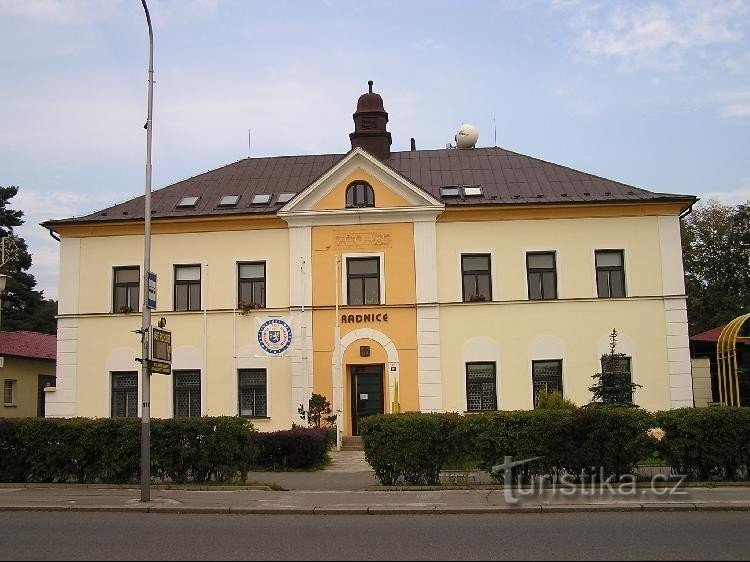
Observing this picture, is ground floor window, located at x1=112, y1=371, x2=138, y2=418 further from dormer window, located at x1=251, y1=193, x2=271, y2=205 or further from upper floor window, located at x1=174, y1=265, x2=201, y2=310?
dormer window, located at x1=251, y1=193, x2=271, y2=205

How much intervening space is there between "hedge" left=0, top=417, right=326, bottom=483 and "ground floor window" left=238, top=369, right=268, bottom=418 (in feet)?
34.2

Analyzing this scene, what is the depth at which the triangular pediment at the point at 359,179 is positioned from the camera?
28.0 metres

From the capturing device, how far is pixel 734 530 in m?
11.1

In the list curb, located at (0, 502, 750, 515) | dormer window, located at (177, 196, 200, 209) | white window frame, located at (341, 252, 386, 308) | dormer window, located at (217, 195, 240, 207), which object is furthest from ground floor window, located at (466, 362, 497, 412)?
curb, located at (0, 502, 750, 515)

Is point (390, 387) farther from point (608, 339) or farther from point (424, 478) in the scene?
point (424, 478)

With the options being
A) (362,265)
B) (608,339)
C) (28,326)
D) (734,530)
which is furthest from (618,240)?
(28,326)

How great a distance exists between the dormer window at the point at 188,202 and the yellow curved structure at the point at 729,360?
18.6m

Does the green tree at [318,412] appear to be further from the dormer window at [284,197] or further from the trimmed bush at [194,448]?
the trimmed bush at [194,448]

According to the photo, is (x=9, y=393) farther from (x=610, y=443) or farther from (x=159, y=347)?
(x=610, y=443)

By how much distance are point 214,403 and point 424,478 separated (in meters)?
12.9

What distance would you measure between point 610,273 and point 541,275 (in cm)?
229

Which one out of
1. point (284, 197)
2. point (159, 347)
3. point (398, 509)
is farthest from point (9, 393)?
point (398, 509)

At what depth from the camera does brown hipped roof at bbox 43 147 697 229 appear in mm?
28594

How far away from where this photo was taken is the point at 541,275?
28109 millimetres
